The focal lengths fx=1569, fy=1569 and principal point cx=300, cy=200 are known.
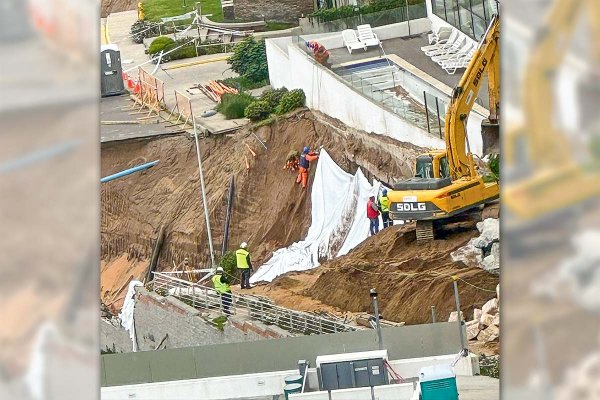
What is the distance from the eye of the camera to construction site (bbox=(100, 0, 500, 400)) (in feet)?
74.9

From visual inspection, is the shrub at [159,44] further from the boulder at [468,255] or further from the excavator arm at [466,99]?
the excavator arm at [466,99]

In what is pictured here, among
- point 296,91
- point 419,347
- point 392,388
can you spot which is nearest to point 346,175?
point 296,91

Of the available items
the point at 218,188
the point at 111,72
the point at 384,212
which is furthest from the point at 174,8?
the point at 384,212

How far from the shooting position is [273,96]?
1937 inches

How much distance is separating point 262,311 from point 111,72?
1099 inches

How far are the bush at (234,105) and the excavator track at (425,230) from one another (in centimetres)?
1797

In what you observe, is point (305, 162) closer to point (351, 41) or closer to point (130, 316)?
point (351, 41)

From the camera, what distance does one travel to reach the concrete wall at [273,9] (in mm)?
61250

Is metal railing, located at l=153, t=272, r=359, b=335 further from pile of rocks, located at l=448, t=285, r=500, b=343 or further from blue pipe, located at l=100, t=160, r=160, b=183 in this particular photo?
blue pipe, located at l=100, t=160, r=160, b=183

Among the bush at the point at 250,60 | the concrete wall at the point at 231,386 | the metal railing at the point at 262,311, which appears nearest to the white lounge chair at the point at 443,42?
the bush at the point at 250,60

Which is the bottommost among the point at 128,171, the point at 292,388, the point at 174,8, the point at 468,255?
the point at 128,171
